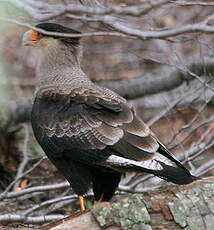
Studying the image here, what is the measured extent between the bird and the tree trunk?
339 millimetres

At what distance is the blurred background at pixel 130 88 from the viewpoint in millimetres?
7238

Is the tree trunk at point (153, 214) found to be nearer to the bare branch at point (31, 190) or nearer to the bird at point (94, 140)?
the bird at point (94, 140)

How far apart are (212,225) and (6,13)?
3073mm

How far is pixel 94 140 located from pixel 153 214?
1.10m

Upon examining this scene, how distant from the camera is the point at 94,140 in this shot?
564 cm

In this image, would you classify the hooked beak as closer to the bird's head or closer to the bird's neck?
the bird's head

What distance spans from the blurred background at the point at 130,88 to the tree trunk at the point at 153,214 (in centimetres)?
132

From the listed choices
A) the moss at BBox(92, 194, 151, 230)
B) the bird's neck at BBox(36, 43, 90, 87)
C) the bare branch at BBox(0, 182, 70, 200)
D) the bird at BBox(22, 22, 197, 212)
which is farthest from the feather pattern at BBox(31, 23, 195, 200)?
the bare branch at BBox(0, 182, 70, 200)

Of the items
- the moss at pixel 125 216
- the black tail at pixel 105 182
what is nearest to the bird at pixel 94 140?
the black tail at pixel 105 182

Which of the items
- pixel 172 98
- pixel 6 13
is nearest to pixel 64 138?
pixel 6 13

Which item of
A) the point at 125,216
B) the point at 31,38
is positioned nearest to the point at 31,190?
the point at 31,38

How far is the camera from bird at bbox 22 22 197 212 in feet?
17.9

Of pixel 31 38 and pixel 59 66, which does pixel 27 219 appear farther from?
pixel 31 38

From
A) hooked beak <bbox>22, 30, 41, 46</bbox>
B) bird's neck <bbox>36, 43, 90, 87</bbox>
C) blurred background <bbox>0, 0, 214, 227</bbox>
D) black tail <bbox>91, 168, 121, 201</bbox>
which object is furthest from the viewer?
blurred background <bbox>0, 0, 214, 227</bbox>
